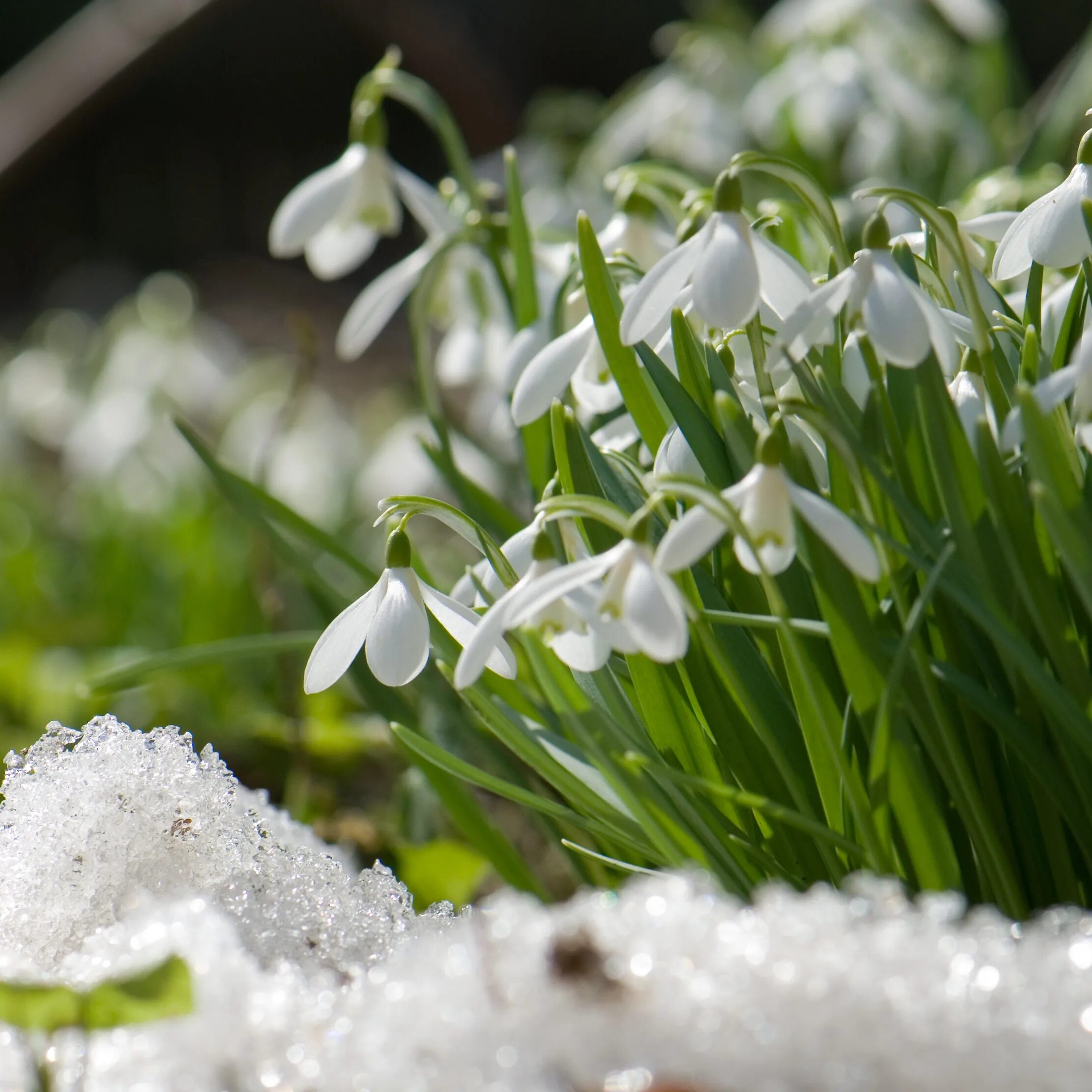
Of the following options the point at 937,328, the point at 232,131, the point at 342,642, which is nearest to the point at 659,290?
the point at 937,328

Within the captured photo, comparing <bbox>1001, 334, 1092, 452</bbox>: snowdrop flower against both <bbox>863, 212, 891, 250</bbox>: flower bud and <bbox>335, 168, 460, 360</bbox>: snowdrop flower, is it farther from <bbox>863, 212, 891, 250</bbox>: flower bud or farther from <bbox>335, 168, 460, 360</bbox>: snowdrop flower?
<bbox>335, 168, 460, 360</bbox>: snowdrop flower

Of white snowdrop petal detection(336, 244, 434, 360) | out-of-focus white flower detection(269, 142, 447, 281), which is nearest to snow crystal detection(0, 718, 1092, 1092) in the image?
white snowdrop petal detection(336, 244, 434, 360)

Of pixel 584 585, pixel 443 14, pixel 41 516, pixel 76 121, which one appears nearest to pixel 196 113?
pixel 76 121

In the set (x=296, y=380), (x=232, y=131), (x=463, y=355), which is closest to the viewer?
(x=463, y=355)

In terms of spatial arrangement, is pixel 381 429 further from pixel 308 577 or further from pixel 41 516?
pixel 308 577

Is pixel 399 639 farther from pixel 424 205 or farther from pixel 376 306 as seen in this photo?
pixel 424 205

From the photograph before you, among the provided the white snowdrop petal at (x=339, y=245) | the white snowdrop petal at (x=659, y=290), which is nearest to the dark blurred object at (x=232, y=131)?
the white snowdrop petal at (x=339, y=245)

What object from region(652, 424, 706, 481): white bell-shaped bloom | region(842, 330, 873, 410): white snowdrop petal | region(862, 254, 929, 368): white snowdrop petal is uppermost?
region(862, 254, 929, 368): white snowdrop petal

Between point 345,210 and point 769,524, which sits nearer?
point 769,524
